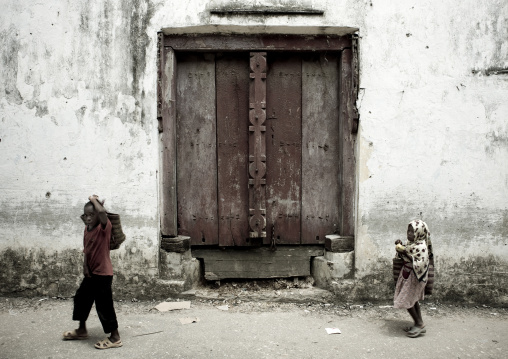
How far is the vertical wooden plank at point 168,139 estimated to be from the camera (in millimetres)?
4391

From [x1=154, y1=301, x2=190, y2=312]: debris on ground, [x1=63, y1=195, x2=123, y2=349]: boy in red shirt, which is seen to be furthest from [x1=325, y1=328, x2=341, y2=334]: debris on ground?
[x1=63, y1=195, x2=123, y2=349]: boy in red shirt

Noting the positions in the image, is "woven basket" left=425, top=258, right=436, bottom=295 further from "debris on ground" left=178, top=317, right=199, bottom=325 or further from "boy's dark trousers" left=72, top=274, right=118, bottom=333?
"boy's dark trousers" left=72, top=274, right=118, bottom=333

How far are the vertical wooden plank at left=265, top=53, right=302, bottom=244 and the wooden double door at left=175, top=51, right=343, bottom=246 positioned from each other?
0.4 inches

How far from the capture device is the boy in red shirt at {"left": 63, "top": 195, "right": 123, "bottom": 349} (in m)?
3.31

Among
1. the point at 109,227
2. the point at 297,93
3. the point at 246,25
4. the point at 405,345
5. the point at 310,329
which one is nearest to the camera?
the point at 109,227

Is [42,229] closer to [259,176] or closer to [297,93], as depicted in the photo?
[259,176]

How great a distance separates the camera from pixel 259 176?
4.49 metres

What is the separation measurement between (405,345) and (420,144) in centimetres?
190

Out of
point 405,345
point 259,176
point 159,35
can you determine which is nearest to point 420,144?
point 259,176

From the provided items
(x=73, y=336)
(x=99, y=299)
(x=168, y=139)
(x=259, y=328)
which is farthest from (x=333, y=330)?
(x=168, y=139)

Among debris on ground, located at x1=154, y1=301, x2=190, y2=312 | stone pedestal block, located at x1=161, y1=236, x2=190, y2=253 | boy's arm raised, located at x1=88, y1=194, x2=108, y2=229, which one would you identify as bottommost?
debris on ground, located at x1=154, y1=301, x2=190, y2=312

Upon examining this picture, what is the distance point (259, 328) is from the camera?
3912mm

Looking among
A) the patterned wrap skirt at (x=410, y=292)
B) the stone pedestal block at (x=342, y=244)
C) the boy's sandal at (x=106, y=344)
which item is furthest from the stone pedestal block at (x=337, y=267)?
the boy's sandal at (x=106, y=344)

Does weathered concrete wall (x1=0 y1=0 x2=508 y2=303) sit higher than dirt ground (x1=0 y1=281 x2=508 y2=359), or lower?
higher
